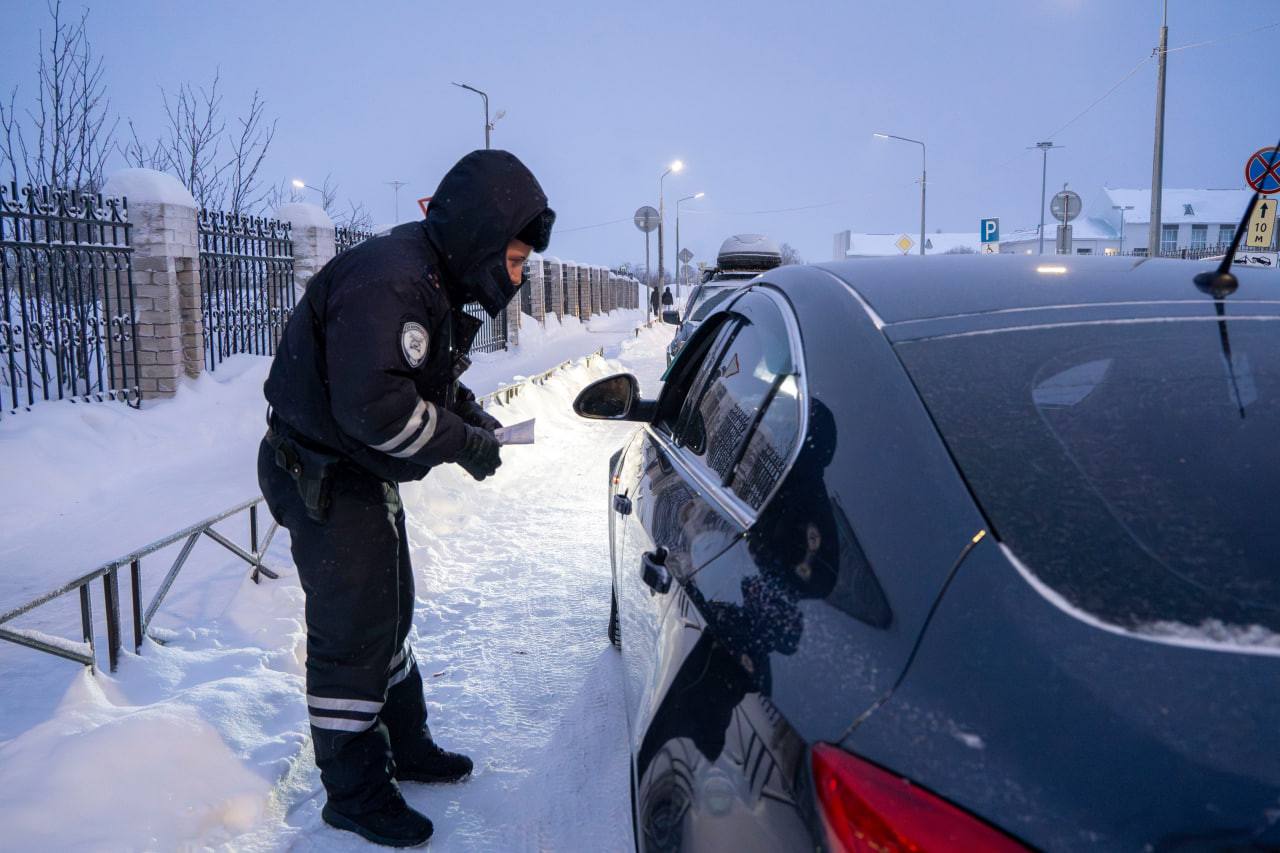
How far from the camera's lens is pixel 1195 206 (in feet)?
247

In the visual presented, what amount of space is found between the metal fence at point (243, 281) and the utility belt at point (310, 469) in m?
8.62

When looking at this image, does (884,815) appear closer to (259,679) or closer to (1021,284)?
(1021,284)

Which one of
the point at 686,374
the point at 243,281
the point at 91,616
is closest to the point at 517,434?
the point at 686,374

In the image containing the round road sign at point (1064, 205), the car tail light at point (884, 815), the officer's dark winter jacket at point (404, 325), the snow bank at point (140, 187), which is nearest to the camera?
the car tail light at point (884, 815)

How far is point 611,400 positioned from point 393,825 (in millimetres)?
1468

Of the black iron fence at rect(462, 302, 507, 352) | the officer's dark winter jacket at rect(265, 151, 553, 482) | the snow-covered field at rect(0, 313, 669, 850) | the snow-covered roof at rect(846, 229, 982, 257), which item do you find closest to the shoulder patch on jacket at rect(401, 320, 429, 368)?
the officer's dark winter jacket at rect(265, 151, 553, 482)

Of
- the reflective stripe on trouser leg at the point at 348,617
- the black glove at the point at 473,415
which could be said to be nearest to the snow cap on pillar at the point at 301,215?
the black glove at the point at 473,415

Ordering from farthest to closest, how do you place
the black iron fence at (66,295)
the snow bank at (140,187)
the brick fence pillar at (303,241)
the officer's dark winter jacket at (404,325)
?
the brick fence pillar at (303,241)
the snow bank at (140,187)
the black iron fence at (66,295)
the officer's dark winter jacket at (404,325)

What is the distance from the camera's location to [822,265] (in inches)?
88.0

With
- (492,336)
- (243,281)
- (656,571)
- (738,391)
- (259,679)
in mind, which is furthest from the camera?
(492,336)

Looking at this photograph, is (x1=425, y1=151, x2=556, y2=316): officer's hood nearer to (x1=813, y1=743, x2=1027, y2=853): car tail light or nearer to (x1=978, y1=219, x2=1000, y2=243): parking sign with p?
(x1=813, y1=743, x2=1027, y2=853): car tail light

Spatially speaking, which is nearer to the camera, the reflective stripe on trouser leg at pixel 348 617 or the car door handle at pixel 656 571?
the car door handle at pixel 656 571

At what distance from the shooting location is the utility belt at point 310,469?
2.51m

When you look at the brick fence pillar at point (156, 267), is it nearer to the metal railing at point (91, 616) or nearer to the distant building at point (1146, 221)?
the metal railing at point (91, 616)
